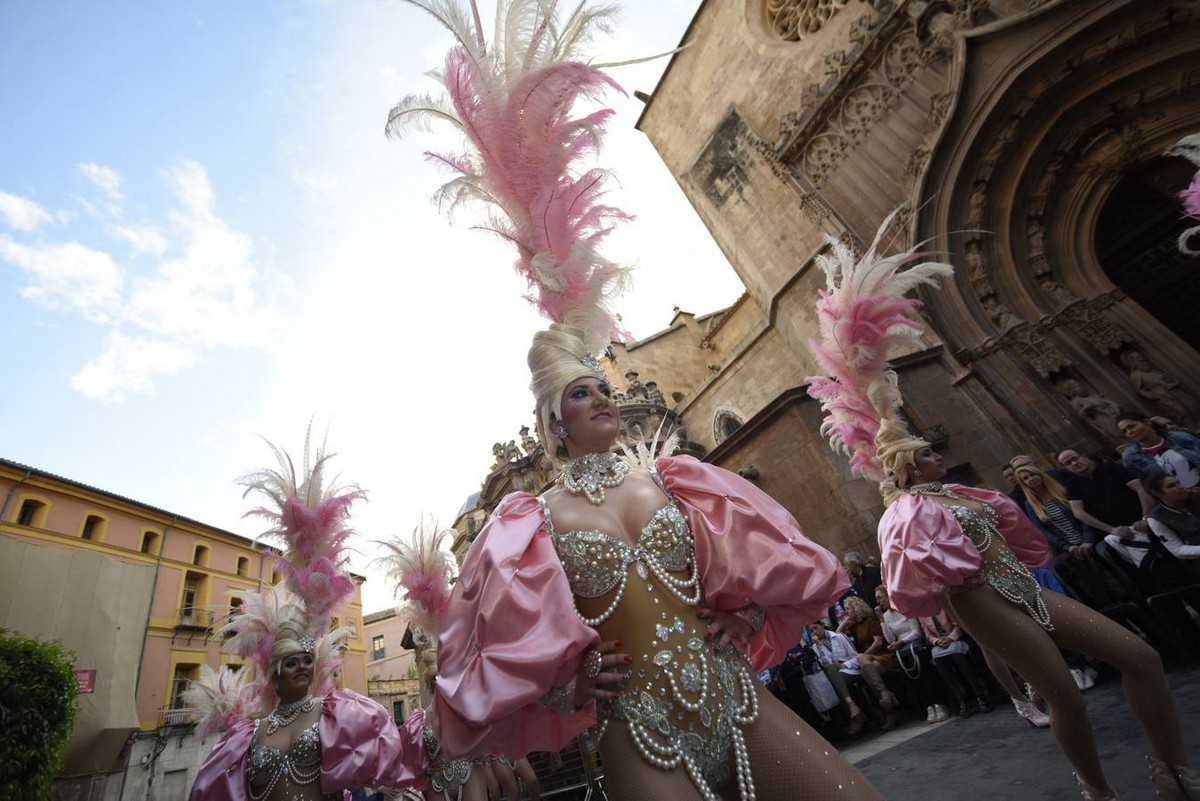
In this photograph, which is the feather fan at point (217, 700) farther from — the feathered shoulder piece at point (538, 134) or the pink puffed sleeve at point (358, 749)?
the feathered shoulder piece at point (538, 134)

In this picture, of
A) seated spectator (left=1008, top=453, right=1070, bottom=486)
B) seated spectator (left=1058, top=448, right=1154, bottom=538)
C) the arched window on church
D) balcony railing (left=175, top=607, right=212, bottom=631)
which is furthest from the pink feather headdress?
balcony railing (left=175, top=607, right=212, bottom=631)

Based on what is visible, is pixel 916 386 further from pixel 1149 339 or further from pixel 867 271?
pixel 867 271

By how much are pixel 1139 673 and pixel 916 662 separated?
362 cm

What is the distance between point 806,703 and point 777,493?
370cm

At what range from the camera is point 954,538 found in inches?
103

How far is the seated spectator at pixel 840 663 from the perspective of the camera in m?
5.70

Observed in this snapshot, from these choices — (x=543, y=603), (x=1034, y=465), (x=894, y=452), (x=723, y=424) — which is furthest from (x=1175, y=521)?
(x=723, y=424)

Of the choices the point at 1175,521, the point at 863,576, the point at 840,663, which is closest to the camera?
the point at 1175,521

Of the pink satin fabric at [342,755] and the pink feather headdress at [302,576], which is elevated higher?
the pink feather headdress at [302,576]

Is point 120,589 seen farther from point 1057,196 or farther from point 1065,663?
point 1057,196

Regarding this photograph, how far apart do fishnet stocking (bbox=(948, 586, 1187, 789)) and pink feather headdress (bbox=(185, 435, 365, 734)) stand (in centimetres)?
462

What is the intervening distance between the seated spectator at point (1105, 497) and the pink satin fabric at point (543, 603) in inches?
201

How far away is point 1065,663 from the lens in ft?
7.53

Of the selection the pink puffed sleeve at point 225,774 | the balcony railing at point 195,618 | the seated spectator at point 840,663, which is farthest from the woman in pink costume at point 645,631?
the balcony railing at point 195,618
